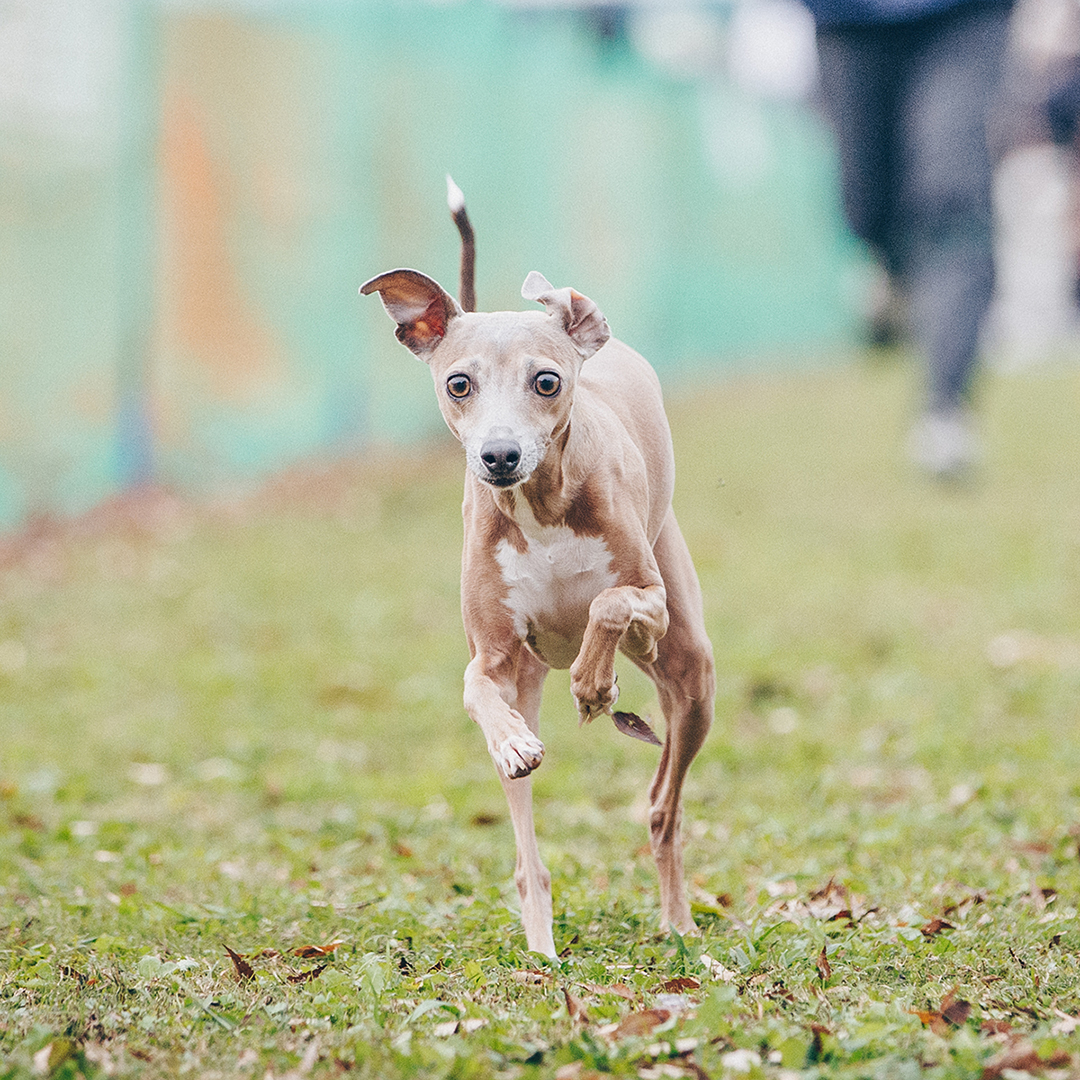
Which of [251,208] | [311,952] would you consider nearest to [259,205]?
[251,208]

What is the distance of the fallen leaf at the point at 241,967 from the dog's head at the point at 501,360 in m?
1.40

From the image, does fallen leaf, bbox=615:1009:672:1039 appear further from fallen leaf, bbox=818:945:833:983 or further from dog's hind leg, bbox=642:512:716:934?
dog's hind leg, bbox=642:512:716:934

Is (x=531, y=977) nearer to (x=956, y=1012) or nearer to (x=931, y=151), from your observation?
(x=956, y=1012)

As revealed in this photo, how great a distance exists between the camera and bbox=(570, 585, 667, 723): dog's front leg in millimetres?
3207

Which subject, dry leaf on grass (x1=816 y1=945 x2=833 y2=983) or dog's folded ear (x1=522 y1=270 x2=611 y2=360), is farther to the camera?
dry leaf on grass (x1=816 y1=945 x2=833 y2=983)

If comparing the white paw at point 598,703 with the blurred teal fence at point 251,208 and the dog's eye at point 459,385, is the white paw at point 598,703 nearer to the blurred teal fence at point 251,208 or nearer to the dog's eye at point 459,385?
the dog's eye at point 459,385

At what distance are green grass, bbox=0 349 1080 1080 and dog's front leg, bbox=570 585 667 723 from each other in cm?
65

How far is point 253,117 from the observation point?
12281 millimetres

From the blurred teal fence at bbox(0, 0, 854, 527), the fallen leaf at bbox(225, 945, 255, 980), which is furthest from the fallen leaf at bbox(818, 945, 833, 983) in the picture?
the blurred teal fence at bbox(0, 0, 854, 527)

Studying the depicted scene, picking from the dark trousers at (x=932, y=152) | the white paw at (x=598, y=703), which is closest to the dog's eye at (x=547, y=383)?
the white paw at (x=598, y=703)

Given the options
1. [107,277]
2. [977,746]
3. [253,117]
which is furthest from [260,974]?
[253,117]

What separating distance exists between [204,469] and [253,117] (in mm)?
2782

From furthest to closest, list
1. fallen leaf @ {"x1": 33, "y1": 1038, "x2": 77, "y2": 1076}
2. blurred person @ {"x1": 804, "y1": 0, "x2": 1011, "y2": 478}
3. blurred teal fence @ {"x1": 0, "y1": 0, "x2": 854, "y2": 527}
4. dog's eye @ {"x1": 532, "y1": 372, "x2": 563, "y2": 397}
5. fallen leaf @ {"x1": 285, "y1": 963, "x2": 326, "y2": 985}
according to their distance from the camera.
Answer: blurred teal fence @ {"x1": 0, "y1": 0, "x2": 854, "y2": 527}
blurred person @ {"x1": 804, "y1": 0, "x2": 1011, "y2": 478}
fallen leaf @ {"x1": 285, "y1": 963, "x2": 326, "y2": 985}
dog's eye @ {"x1": 532, "y1": 372, "x2": 563, "y2": 397}
fallen leaf @ {"x1": 33, "y1": 1038, "x2": 77, "y2": 1076}

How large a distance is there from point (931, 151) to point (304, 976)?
732cm
